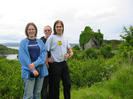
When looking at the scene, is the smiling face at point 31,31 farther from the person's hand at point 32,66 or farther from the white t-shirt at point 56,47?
the person's hand at point 32,66

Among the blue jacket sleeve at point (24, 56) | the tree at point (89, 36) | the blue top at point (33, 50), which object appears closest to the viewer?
the blue jacket sleeve at point (24, 56)

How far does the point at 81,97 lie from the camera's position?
3.31 metres

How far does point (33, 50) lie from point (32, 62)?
0.68ft

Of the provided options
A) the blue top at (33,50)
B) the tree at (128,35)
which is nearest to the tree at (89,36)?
the tree at (128,35)

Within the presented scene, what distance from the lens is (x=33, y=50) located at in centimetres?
221

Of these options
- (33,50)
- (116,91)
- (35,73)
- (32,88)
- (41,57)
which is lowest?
(116,91)

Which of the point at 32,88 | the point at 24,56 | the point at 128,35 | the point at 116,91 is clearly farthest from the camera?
the point at 128,35

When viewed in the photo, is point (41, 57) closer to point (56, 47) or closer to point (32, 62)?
point (32, 62)

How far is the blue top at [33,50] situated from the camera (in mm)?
2193

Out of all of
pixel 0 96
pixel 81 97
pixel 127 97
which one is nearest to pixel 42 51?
pixel 81 97

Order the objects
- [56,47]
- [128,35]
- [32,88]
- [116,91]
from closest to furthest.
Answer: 1. [32,88]
2. [56,47]
3. [116,91]
4. [128,35]

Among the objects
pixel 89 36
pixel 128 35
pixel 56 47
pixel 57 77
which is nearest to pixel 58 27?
pixel 56 47

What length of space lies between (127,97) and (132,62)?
2459mm

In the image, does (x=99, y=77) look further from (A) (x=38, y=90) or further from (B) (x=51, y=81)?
(A) (x=38, y=90)
